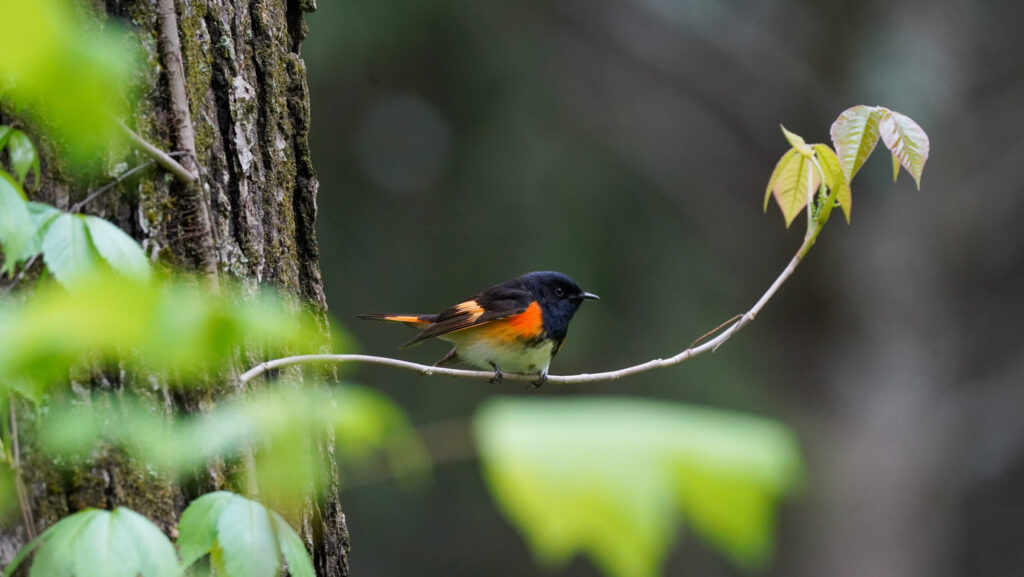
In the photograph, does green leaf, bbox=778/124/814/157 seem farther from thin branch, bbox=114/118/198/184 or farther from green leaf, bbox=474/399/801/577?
green leaf, bbox=474/399/801/577

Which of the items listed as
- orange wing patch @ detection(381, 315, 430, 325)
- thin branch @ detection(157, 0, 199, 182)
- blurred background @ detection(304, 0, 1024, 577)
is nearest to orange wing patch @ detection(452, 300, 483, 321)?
orange wing patch @ detection(381, 315, 430, 325)

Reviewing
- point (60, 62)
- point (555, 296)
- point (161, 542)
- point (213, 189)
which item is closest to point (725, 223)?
point (555, 296)

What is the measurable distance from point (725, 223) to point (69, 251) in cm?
782

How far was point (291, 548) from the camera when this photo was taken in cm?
121

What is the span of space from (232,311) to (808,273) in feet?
25.8

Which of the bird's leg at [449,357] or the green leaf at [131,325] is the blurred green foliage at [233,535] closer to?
the green leaf at [131,325]

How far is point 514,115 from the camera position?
355 inches

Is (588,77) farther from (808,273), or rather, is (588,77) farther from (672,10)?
(808,273)

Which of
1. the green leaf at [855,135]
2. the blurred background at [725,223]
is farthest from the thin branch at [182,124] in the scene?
the blurred background at [725,223]

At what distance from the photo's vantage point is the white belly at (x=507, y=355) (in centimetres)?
389

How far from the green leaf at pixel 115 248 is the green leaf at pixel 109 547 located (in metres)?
0.31

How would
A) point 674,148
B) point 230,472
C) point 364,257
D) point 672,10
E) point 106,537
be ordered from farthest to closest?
point 364,257, point 674,148, point 672,10, point 230,472, point 106,537

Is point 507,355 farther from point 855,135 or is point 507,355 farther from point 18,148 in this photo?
point 18,148

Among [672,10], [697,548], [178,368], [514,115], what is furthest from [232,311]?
[697,548]
